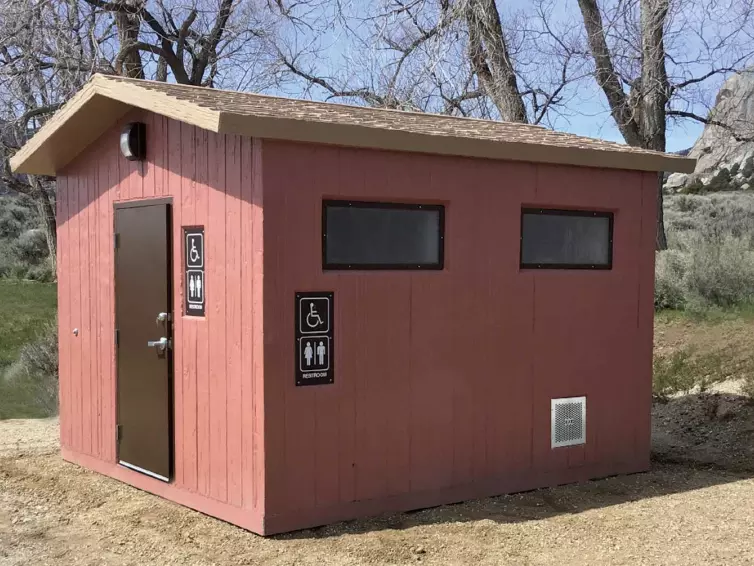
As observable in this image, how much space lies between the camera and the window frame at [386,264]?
5.67 meters

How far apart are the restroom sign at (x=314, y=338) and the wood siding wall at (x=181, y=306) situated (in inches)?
11.1

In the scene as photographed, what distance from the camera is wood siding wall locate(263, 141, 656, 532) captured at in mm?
5535

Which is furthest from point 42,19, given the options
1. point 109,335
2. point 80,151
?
point 109,335

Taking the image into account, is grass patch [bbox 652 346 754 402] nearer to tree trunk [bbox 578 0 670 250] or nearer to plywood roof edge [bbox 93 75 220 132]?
tree trunk [bbox 578 0 670 250]

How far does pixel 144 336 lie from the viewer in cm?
651

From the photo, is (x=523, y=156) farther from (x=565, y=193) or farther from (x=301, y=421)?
(x=301, y=421)

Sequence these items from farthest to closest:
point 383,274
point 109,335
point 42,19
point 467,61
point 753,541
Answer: point 467,61 → point 42,19 → point 109,335 → point 383,274 → point 753,541

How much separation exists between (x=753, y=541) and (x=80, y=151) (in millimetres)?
5736

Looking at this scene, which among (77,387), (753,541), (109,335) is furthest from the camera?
(77,387)

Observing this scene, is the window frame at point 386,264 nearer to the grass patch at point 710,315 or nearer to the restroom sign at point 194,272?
the restroom sign at point 194,272

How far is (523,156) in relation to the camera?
6449mm

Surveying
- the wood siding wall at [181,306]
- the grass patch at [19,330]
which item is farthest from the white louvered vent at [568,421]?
the grass patch at [19,330]

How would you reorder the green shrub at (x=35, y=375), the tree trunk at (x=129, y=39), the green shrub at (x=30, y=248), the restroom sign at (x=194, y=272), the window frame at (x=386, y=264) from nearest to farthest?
the window frame at (x=386, y=264)
the restroom sign at (x=194, y=272)
the green shrub at (x=35, y=375)
the tree trunk at (x=129, y=39)
the green shrub at (x=30, y=248)

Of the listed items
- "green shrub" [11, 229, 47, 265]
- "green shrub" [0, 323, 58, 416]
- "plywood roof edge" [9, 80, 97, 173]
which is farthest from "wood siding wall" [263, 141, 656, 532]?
"green shrub" [11, 229, 47, 265]
